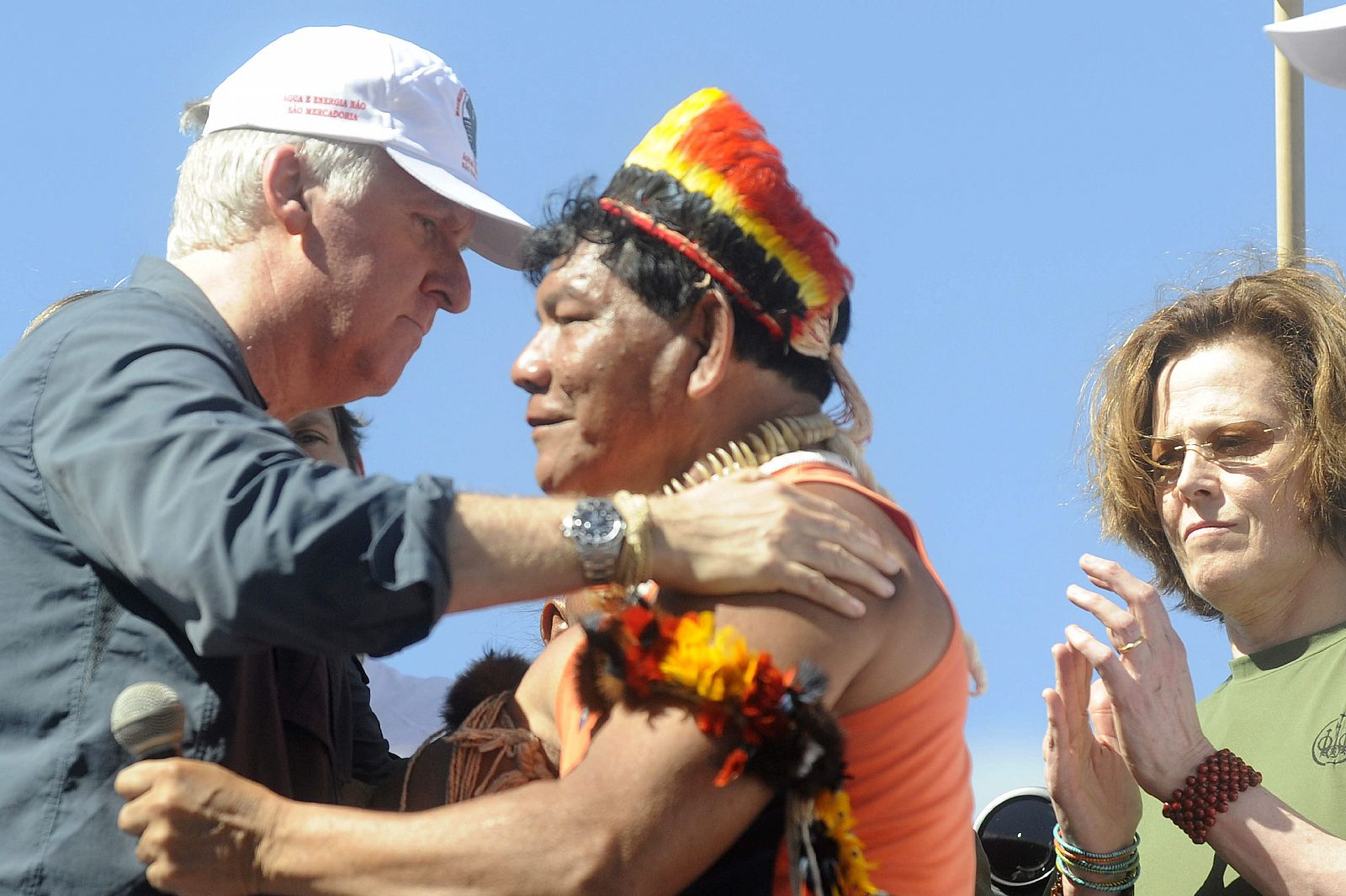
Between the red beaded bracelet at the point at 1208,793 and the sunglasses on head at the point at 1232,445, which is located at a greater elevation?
the sunglasses on head at the point at 1232,445

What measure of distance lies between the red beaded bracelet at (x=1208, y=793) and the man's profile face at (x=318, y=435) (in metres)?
2.40

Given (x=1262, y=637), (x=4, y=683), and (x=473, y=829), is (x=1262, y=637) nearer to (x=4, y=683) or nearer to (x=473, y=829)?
(x=473, y=829)

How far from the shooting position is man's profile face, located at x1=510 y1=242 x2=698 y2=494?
3.30 metres

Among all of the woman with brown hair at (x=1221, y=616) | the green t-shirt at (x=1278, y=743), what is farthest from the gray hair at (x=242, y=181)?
the green t-shirt at (x=1278, y=743)

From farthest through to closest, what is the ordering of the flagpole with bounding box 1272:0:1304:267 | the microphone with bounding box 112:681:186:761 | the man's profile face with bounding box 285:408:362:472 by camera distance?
1. the flagpole with bounding box 1272:0:1304:267
2. the man's profile face with bounding box 285:408:362:472
3. the microphone with bounding box 112:681:186:761

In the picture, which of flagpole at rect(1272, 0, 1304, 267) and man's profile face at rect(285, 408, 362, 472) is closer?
man's profile face at rect(285, 408, 362, 472)

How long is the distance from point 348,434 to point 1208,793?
8.85 feet

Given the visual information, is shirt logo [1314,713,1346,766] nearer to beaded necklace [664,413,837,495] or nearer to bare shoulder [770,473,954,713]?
bare shoulder [770,473,954,713]

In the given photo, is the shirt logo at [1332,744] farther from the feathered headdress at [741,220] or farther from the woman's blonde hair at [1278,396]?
the feathered headdress at [741,220]

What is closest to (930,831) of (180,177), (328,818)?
(328,818)

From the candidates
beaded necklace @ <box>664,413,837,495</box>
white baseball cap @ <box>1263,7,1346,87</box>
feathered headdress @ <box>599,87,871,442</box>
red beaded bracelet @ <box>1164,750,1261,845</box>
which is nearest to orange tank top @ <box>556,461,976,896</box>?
beaded necklace @ <box>664,413,837,495</box>

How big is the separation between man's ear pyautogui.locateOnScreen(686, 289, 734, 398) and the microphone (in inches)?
43.7

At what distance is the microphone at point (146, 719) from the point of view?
9.12 ft

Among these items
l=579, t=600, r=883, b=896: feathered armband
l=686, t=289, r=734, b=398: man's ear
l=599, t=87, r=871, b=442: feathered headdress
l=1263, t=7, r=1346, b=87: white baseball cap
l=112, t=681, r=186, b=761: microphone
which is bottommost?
l=112, t=681, r=186, b=761: microphone
